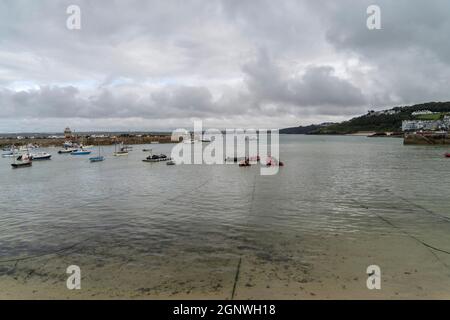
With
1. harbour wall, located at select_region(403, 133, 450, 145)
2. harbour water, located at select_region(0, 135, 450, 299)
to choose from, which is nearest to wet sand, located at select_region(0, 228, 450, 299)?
Result: harbour water, located at select_region(0, 135, 450, 299)

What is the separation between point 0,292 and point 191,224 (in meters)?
12.0

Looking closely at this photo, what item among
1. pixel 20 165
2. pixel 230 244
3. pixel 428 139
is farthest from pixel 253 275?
pixel 428 139

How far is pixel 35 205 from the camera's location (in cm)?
3095

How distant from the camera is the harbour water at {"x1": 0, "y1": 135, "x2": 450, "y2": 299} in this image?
1212 cm

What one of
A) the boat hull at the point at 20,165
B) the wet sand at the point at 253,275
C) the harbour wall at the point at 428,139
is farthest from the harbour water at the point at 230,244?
the harbour wall at the point at 428,139

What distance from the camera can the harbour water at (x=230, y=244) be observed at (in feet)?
39.8

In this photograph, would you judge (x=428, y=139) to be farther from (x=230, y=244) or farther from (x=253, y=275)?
(x=253, y=275)

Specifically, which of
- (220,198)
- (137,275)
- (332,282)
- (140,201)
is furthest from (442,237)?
(140,201)

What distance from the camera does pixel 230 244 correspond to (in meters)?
17.4

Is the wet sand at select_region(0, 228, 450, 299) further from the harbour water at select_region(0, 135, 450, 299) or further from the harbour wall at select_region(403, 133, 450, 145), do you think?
the harbour wall at select_region(403, 133, 450, 145)

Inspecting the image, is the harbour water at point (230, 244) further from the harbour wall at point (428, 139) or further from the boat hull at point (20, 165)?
the harbour wall at point (428, 139)

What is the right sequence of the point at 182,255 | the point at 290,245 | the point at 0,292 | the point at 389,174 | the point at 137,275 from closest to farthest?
the point at 0,292 → the point at 137,275 → the point at 182,255 → the point at 290,245 → the point at 389,174

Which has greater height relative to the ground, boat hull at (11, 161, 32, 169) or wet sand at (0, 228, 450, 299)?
boat hull at (11, 161, 32, 169)
